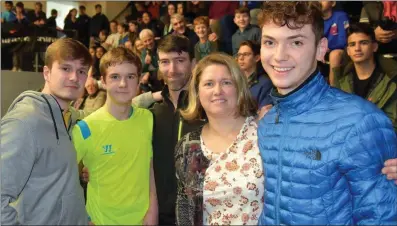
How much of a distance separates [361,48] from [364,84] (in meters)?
0.41

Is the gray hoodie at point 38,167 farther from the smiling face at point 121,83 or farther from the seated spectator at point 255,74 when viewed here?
the seated spectator at point 255,74

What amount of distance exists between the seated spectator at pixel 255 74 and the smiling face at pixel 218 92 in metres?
1.63

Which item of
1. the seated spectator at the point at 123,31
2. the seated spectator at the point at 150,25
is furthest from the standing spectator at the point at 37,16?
the seated spectator at the point at 150,25

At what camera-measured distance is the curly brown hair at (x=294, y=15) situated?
1.73 meters

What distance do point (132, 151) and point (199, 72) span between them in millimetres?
739

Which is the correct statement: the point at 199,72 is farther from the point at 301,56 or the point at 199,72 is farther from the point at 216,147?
the point at 301,56

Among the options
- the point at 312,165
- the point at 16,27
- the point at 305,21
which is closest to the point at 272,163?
the point at 312,165

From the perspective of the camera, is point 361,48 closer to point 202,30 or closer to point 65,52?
point 65,52

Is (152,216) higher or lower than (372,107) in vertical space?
lower

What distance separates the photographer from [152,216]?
287cm

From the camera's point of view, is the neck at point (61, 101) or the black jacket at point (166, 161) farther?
the black jacket at point (166, 161)

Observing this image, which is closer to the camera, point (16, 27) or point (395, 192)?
point (395, 192)

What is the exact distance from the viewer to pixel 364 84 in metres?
4.08

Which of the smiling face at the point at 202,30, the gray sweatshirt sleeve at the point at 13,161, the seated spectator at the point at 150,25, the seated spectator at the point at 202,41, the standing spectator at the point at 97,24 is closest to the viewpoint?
the gray sweatshirt sleeve at the point at 13,161
